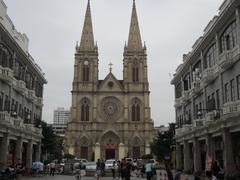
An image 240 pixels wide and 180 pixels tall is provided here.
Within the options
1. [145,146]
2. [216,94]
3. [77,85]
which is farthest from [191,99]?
[77,85]

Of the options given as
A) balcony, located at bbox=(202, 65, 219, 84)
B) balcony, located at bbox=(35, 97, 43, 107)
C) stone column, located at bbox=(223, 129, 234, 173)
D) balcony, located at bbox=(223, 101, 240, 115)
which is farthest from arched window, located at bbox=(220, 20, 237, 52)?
balcony, located at bbox=(35, 97, 43, 107)

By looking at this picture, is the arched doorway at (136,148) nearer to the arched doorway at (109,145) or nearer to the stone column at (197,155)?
the arched doorway at (109,145)

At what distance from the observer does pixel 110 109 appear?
7619 centimetres

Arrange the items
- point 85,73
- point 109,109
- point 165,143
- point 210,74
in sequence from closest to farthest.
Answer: point 210,74, point 165,143, point 109,109, point 85,73

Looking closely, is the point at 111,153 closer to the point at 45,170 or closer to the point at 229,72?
the point at 45,170

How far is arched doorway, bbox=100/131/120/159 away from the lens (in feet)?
241

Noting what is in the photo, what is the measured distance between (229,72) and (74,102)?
53617 millimetres

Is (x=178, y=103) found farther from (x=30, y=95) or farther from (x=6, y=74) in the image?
(x=6, y=74)

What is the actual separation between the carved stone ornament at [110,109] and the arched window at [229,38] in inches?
1992

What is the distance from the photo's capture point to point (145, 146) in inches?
2874

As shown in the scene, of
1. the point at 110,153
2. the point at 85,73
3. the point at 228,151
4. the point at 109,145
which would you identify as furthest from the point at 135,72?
the point at 228,151

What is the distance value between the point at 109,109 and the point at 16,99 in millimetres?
43453

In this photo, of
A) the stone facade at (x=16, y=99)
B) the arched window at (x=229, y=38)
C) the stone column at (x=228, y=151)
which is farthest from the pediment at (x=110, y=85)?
the stone column at (x=228, y=151)

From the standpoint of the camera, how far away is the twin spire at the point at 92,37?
80.6 meters
